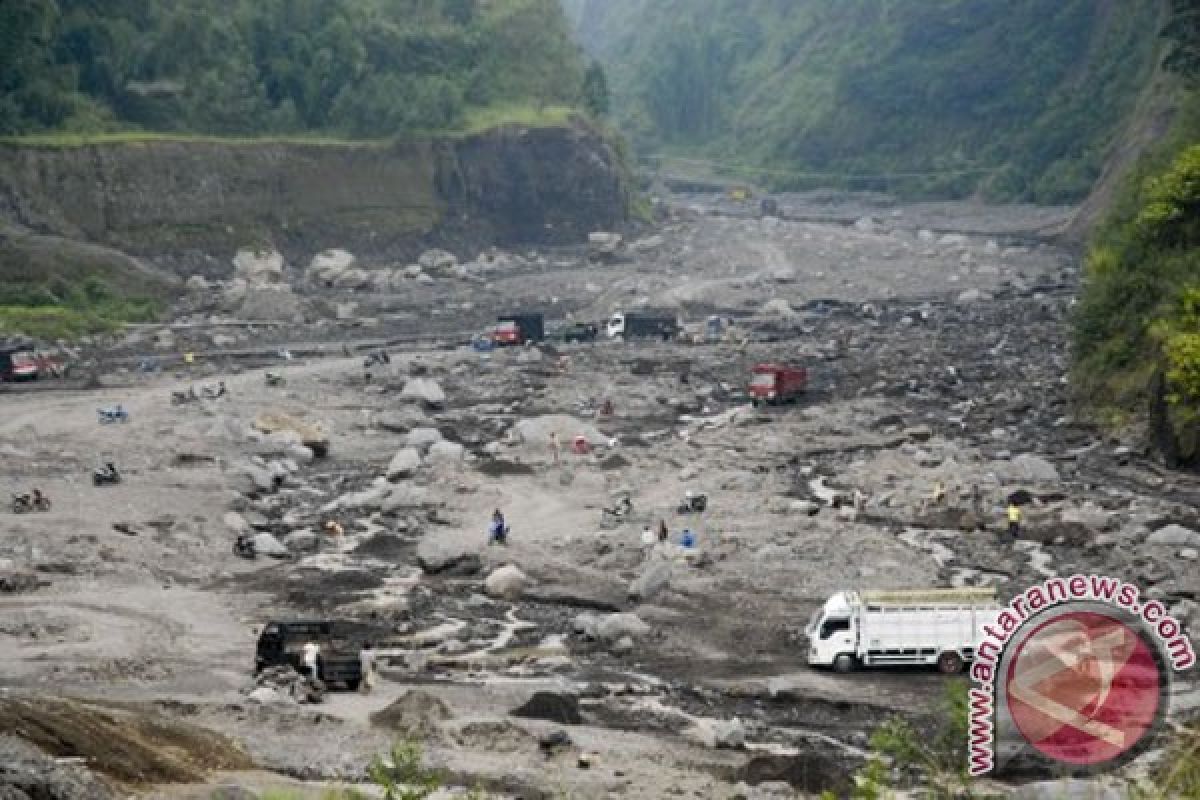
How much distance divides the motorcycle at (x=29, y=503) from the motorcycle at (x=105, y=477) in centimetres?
373

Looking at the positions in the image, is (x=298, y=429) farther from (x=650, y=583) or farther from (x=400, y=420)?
(x=650, y=583)

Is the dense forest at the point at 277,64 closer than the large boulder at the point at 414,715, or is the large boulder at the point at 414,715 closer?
the large boulder at the point at 414,715

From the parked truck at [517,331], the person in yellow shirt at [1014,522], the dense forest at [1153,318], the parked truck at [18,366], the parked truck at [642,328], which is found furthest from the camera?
the parked truck at [642,328]

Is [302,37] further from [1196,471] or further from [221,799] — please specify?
[221,799]

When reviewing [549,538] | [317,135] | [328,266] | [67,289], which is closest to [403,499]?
[549,538]

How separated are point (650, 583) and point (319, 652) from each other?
992 cm

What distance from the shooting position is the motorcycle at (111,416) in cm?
6781

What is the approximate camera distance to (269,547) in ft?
161

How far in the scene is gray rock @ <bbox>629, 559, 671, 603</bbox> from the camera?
4309 cm

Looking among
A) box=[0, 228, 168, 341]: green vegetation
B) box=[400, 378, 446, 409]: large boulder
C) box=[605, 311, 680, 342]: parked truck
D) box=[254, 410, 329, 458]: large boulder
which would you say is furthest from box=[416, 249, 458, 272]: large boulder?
box=[254, 410, 329, 458]: large boulder

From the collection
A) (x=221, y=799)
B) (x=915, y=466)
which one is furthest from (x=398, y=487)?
(x=221, y=799)

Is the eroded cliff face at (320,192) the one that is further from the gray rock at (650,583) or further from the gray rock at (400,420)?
the gray rock at (650,583)

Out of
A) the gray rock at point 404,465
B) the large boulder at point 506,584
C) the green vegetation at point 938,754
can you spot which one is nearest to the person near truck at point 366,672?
the large boulder at point 506,584

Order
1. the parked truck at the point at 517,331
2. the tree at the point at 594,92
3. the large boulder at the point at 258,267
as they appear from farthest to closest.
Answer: the tree at the point at 594,92, the large boulder at the point at 258,267, the parked truck at the point at 517,331
